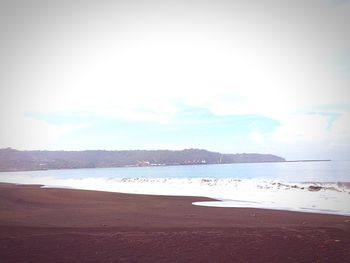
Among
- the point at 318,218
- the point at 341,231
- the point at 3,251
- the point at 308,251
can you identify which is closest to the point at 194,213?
the point at 318,218

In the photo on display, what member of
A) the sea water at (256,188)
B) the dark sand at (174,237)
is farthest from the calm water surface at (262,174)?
the dark sand at (174,237)

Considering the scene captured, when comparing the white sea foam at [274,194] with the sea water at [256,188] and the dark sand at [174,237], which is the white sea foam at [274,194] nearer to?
the sea water at [256,188]

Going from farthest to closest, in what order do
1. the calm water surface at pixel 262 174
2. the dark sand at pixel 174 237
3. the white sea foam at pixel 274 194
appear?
the calm water surface at pixel 262 174
the white sea foam at pixel 274 194
the dark sand at pixel 174 237

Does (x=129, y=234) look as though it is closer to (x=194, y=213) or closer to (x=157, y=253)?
(x=157, y=253)

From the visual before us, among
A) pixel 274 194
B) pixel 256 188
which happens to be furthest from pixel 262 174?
pixel 274 194

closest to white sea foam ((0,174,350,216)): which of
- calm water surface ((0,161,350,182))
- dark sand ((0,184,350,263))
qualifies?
dark sand ((0,184,350,263))

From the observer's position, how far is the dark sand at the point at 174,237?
27.4 ft

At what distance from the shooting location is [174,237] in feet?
34.1

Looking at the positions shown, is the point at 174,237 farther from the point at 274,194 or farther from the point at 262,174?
the point at 262,174

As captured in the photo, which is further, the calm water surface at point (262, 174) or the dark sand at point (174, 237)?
the calm water surface at point (262, 174)

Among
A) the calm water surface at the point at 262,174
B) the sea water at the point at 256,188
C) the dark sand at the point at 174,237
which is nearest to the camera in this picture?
the dark sand at the point at 174,237

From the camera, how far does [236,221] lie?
1373 centimetres

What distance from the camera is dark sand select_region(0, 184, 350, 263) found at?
8.35 meters

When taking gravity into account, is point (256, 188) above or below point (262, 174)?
below
